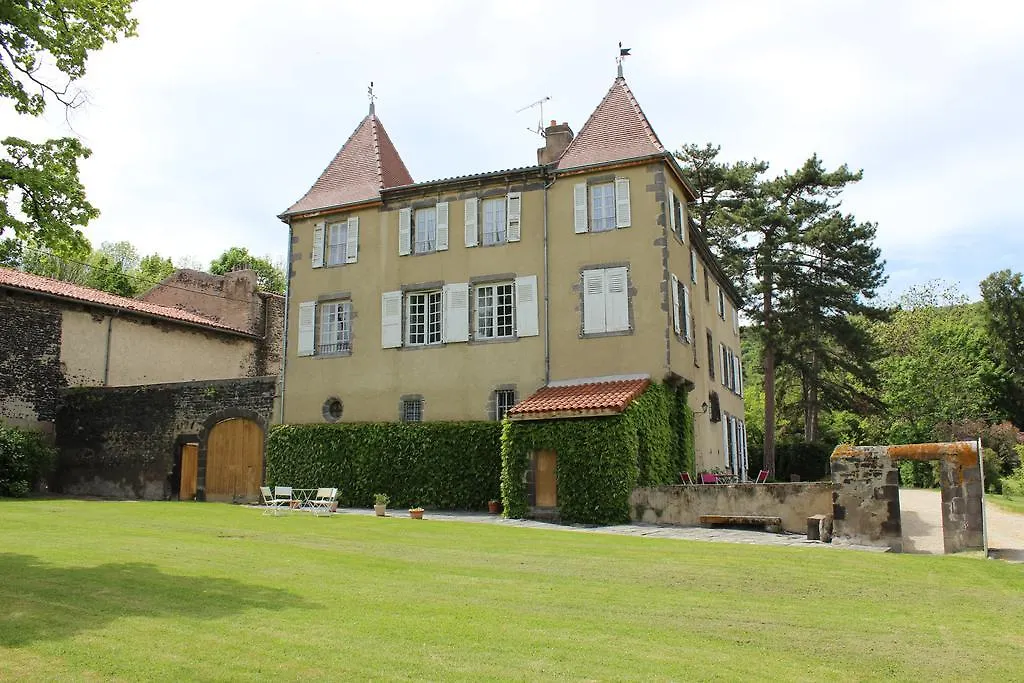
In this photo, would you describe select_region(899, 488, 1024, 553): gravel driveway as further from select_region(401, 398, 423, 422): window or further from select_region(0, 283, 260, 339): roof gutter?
select_region(0, 283, 260, 339): roof gutter

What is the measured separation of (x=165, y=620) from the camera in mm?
7004

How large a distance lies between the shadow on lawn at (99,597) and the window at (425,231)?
14560 mm

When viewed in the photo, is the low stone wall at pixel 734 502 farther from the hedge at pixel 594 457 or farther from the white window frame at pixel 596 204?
the white window frame at pixel 596 204

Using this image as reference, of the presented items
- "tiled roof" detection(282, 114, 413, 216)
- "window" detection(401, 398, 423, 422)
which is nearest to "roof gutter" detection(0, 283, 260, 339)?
"tiled roof" detection(282, 114, 413, 216)

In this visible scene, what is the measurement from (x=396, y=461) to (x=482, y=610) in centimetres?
1361

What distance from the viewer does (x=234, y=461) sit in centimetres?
2370

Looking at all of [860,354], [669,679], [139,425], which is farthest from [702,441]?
[669,679]

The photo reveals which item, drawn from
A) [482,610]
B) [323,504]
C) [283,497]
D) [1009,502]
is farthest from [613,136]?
[482,610]

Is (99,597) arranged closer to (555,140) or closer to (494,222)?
(494,222)

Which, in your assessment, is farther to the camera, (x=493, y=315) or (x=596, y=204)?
(x=493, y=315)

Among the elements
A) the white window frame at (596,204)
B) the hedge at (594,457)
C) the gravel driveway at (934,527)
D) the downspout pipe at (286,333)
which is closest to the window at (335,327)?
the downspout pipe at (286,333)

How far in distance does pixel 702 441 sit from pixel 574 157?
8.79m

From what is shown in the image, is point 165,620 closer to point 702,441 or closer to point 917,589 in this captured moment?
point 917,589

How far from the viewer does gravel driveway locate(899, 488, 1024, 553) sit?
49.4ft
